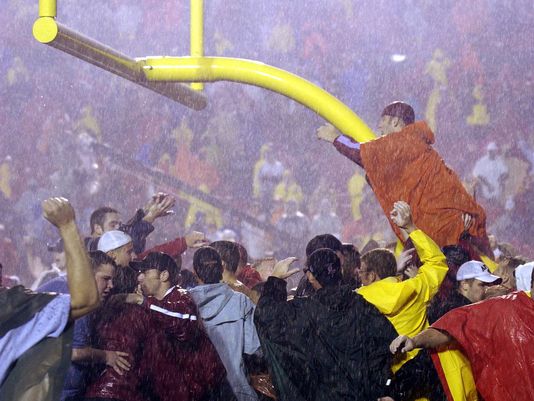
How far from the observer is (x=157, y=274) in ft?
15.3

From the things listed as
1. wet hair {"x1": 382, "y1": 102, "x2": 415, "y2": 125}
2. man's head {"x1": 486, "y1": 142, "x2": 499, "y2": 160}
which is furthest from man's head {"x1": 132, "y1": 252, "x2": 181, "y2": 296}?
man's head {"x1": 486, "y1": 142, "x2": 499, "y2": 160}

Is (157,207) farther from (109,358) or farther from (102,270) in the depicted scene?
(109,358)

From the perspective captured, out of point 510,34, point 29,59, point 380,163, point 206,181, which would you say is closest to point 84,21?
point 29,59

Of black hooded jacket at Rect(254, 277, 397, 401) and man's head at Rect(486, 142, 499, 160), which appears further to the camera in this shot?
man's head at Rect(486, 142, 499, 160)

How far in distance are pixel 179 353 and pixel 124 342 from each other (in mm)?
284

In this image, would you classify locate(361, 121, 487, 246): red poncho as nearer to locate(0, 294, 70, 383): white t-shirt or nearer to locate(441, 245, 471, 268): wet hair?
locate(441, 245, 471, 268): wet hair

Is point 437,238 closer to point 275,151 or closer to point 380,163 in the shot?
point 380,163

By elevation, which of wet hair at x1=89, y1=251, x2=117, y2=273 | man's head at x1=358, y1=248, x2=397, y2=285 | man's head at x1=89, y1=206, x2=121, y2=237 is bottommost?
wet hair at x1=89, y1=251, x2=117, y2=273

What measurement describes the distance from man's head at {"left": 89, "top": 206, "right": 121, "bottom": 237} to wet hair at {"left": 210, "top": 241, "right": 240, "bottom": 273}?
1.20 m

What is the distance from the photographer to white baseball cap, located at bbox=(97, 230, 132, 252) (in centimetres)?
527

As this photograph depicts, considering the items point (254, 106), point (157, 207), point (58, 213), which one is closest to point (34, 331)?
point (58, 213)

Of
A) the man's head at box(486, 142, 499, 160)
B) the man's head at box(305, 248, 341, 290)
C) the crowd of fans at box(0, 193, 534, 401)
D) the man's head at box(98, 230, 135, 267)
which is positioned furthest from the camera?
the man's head at box(486, 142, 499, 160)

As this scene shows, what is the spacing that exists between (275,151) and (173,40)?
412 cm

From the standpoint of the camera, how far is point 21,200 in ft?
57.5
